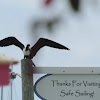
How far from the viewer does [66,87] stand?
11.5ft

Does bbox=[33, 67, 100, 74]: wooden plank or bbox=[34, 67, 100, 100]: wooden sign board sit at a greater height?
bbox=[33, 67, 100, 74]: wooden plank

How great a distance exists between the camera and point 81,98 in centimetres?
356

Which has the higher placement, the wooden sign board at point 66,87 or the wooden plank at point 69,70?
the wooden plank at point 69,70

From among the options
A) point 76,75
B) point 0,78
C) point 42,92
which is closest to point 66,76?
point 76,75

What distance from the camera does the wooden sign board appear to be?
3.52 m

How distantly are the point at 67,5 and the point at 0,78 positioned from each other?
176mm

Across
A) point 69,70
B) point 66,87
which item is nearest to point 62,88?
point 66,87

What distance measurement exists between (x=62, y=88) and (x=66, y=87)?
0.05m

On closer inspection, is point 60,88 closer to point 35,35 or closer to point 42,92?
point 42,92

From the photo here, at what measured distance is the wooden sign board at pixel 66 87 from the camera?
3520 mm

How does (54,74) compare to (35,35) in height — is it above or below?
above

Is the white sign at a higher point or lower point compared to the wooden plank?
lower

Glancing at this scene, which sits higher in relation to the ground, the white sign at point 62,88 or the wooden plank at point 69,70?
the wooden plank at point 69,70

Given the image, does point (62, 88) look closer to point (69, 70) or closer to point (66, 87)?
point (66, 87)
